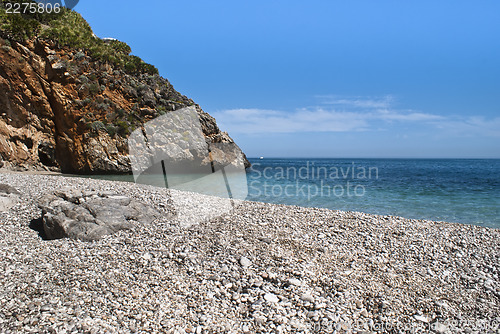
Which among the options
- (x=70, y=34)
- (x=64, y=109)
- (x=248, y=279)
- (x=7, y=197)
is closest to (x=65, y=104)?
(x=64, y=109)

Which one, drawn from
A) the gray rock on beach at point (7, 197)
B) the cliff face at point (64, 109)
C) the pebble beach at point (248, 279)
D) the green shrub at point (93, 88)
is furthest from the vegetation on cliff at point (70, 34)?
the pebble beach at point (248, 279)

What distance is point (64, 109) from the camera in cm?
2764

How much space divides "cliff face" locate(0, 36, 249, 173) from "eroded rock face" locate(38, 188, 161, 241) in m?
22.2

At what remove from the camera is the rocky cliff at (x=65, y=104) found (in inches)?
1007

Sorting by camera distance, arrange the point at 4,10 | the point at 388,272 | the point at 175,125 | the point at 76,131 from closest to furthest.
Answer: the point at 388,272, the point at 4,10, the point at 76,131, the point at 175,125

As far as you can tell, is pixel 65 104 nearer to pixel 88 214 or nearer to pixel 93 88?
pixel 93 88

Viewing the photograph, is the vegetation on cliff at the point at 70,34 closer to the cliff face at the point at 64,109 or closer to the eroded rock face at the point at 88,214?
the cliff face at the point at 64,109

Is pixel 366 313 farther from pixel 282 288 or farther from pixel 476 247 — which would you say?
pixel 476 247

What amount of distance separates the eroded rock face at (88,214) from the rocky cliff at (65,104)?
22172mm

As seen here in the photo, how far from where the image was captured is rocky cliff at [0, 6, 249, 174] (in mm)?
25578

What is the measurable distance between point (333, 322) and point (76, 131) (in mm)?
30359

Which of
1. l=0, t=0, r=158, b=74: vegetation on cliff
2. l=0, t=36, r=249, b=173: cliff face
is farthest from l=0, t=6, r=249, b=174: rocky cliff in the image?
l=0, t=0, r=158, b=74: vegetation on cliff

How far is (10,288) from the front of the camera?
219 inches

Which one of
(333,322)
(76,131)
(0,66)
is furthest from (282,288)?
(0,66)
